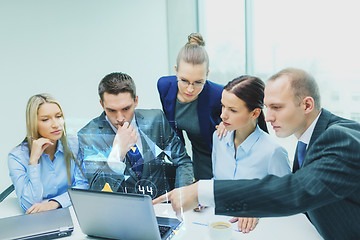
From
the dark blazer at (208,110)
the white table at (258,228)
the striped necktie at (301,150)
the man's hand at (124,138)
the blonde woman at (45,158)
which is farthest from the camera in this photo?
the dark blazer at (208,110)

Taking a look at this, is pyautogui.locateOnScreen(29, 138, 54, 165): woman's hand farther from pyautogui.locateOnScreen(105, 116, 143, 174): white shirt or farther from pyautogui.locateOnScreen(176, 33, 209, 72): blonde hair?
pyautogui.locateOnScreen(176, 33, 209, 72): blonde hair

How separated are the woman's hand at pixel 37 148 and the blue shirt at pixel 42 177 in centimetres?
3

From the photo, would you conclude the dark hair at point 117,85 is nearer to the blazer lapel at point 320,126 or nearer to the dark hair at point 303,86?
the dark hair at point 303,86

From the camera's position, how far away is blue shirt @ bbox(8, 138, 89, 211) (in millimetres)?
1535

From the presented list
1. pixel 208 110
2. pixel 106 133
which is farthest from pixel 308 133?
pixel 106 133

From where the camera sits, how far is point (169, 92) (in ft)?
6.33

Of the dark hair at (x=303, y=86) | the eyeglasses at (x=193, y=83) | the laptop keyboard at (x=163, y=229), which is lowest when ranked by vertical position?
the laptop keyboard at (x=163, y=229)

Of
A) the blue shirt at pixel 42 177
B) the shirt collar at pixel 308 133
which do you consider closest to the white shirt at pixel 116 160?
the blue shirt at pixel 42 177

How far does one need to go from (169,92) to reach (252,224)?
3.28ft

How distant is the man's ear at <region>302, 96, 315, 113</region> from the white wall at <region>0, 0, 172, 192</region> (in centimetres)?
100

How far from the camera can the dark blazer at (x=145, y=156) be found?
1416mm

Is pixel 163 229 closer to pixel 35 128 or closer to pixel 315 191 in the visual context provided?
pixel 315 191

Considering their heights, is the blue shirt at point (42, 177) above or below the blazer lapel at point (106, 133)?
below

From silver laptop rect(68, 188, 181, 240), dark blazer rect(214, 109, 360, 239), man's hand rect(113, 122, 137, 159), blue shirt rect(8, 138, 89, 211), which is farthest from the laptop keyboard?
blue shirt rect(8, 138, 89, 211)
